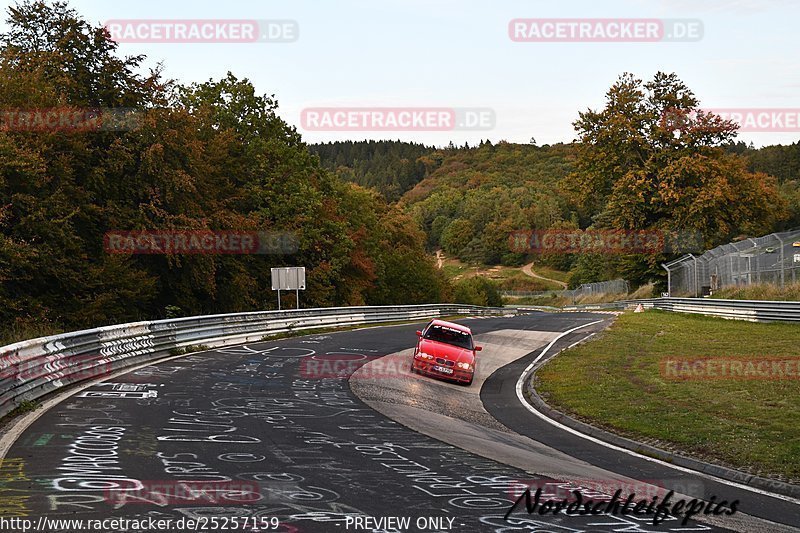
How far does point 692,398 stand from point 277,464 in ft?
33.2

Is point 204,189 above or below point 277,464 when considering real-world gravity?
above

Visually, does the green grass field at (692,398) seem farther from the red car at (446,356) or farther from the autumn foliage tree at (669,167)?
the autumn foliage tree at (669,167)

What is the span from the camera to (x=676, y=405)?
15.6m

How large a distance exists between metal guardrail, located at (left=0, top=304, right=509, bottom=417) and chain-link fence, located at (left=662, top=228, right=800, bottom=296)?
64.1 ft

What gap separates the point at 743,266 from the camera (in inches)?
1533

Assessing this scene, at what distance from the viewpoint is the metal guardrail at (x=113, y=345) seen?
12570mm

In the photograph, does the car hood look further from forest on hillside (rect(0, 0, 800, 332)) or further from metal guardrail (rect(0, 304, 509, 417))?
forest on hillside (rect(0, 0, 800, 332))

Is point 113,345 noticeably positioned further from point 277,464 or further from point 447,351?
point 277,464

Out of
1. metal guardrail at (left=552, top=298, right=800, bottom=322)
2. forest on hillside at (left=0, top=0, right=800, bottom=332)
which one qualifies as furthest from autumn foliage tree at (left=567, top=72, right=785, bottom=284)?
metal guardrail at (left=552, top=298, right=800, bottom=322)

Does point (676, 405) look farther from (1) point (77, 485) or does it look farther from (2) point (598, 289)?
(2) point (598, 289)

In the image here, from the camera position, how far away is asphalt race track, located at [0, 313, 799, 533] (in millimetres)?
7395

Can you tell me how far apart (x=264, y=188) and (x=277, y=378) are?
3974 centimetres

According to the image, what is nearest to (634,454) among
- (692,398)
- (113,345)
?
(692,398)

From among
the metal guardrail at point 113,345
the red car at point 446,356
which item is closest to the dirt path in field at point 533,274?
the metal guardrail at point 113,345
